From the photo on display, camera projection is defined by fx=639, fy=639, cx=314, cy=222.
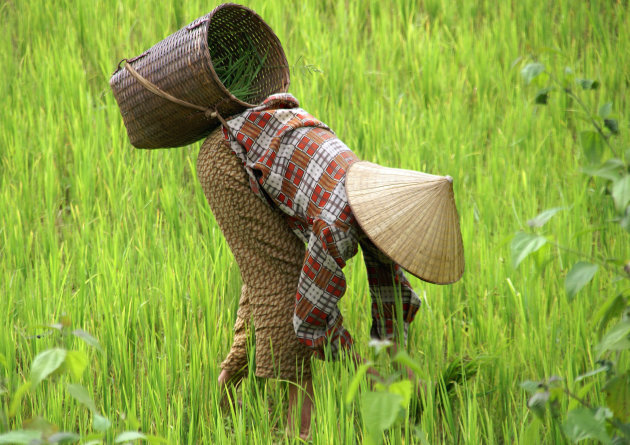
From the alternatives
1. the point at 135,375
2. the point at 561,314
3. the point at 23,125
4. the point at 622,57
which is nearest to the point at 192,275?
the point at 135,375

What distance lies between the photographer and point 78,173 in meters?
2.76

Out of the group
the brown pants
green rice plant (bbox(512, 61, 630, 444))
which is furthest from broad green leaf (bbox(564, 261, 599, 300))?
the brown pants

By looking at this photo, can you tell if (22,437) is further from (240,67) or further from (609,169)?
(240,67)

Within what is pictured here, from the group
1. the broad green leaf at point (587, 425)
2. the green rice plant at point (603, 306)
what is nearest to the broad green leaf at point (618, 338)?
the green rice plant at point (603, 306)

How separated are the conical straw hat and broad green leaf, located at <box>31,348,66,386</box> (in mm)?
787

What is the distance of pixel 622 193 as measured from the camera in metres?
1.00

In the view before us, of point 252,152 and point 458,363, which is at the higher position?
point 252,152

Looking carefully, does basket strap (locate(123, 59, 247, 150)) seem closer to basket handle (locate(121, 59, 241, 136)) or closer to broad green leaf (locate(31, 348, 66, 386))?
basket handle (locate(121, 59, 241, 136))

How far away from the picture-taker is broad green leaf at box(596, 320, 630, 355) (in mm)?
1064

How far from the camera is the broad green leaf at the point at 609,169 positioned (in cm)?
107

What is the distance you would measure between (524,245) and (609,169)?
0.20m

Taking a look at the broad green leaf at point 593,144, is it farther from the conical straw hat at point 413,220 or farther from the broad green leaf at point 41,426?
the broad green leaf at point 41,426

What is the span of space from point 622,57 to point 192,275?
102 inches

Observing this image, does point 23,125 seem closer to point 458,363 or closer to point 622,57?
point 458,363
